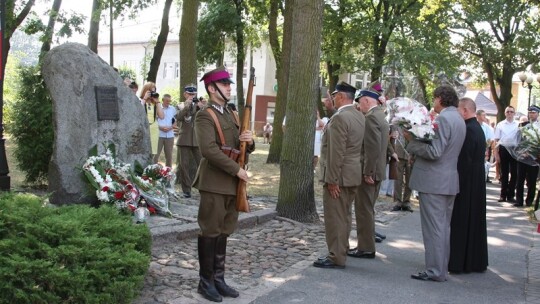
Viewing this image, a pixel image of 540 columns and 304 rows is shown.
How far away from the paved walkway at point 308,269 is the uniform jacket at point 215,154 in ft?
3.34

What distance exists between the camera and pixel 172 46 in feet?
206

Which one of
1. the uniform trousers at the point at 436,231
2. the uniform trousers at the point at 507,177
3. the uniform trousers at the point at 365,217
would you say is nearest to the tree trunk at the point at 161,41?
the uniform trousers at the point at 507,177

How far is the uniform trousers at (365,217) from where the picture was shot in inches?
304

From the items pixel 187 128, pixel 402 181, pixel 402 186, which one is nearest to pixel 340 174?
pixel 187 128

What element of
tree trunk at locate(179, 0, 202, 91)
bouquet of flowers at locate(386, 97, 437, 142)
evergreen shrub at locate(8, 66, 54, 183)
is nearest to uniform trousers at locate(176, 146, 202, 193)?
tree trunk at locate(179, 0, 202, 91)

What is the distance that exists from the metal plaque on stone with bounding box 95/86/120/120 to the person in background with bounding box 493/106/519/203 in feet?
31.2

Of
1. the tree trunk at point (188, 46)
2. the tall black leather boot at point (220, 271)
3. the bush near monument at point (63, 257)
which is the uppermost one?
the tree trunk at point (188, 46)

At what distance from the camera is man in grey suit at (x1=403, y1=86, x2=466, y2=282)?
658 centimetres

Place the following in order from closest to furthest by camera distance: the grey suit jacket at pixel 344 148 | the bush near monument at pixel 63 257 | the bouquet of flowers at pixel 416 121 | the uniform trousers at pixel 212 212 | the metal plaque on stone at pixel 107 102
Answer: the bush near monument at pixel 63 257 → the uniform trousers at pixel 212 212 → the bouquet of flowers at pixel 416 121 → the grey suit jacket at pixel 344 148 → the metal plaque on stone at pixel 107 102

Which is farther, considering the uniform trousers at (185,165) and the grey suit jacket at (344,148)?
the uniform trousers at (185,165)

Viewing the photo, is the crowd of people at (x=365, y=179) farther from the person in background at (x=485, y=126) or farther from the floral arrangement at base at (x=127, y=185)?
the person in background at (x=485, y=126)

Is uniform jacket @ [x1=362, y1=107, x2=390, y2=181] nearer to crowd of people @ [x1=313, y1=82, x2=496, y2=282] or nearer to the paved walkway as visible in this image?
crowd of people @ [x1=313, y1=82, x2=496, y2=282]

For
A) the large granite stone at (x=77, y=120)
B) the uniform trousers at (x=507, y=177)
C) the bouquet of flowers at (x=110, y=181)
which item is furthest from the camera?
the uniform trousers at (x=507, y=177)

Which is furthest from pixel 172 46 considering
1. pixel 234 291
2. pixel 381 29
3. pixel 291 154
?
pixel 234 291
